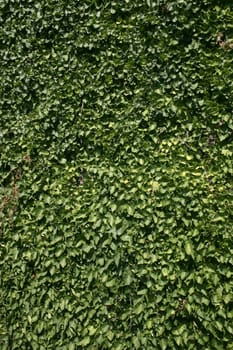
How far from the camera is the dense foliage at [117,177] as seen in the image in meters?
2.41

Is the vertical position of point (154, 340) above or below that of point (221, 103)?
below

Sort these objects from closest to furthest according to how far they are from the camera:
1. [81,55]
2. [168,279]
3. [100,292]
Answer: [168,279], [100,292], [81,55]

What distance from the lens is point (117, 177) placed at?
260 centimetres

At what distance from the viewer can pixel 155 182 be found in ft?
8.25

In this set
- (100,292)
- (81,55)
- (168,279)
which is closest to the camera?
(168,279)

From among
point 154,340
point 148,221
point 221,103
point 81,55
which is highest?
point 81,55

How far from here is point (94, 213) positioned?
2.63 meters

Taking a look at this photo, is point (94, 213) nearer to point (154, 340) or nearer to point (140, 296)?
point (140, 296)

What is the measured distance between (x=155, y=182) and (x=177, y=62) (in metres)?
0.74

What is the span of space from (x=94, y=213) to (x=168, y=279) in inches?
24.2

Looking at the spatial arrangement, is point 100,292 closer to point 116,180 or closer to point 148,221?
point 148,221

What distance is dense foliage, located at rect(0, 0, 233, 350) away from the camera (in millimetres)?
2412

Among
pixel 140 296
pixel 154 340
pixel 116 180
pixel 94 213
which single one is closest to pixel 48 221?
pixel 94 213

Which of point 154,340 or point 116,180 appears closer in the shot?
point 154,340
